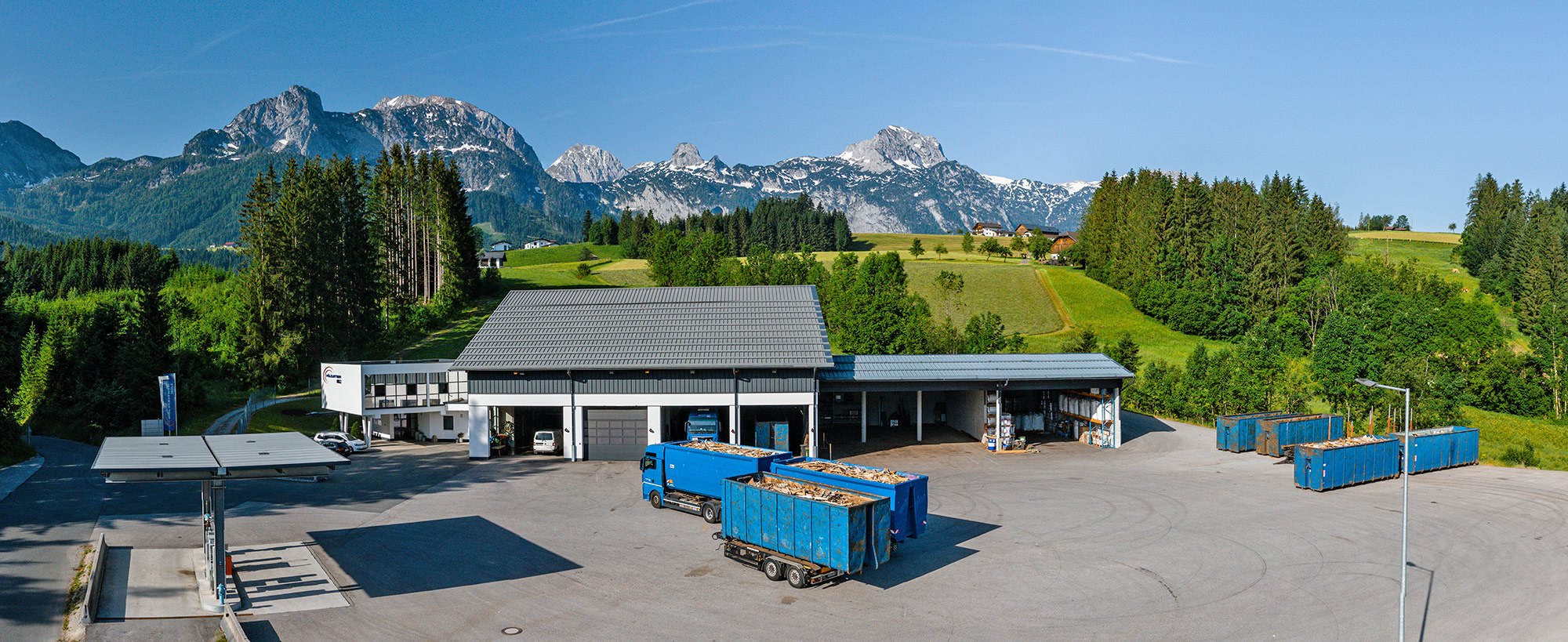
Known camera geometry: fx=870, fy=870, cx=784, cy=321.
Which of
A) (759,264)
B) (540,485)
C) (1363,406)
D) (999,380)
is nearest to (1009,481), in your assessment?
(999,380)

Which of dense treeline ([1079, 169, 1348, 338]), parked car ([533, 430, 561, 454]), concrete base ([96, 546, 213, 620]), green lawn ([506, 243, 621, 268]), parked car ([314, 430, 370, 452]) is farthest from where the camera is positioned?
green lawn ([506, 243, 621, 268])

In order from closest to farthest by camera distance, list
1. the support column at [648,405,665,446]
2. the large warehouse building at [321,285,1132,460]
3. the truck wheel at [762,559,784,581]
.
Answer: the truck wheel at [762,559,784,581] → the support column at [648,405,665,446] → the large warehouse building at [321,285,1132,460]

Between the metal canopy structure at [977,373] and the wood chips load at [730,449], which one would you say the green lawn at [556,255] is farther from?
the wood chips load at [730,449]

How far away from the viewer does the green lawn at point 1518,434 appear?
4238 cm

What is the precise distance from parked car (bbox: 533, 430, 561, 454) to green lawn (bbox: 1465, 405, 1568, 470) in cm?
4358

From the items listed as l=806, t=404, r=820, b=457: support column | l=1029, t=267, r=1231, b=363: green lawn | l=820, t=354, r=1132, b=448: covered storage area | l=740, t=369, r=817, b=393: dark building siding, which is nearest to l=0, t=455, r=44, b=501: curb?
l=740, t=369, r=817, b=393: dark building siding

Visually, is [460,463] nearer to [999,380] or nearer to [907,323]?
[999,380]

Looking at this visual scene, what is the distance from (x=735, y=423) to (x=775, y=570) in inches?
733

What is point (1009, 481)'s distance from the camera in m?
35.2

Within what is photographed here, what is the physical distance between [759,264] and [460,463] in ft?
209

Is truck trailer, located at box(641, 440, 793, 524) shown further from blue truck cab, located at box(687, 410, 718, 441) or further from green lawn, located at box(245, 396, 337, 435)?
green lawn, located at box(245, 396, 337, 435)

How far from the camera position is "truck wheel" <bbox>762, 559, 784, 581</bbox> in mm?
21719

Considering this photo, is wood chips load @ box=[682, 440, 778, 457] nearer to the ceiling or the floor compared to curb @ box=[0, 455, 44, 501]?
nearer to the ceiling

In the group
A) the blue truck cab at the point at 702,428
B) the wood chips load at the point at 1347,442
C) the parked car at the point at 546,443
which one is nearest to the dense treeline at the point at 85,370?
the parked car at the point at 546,443
